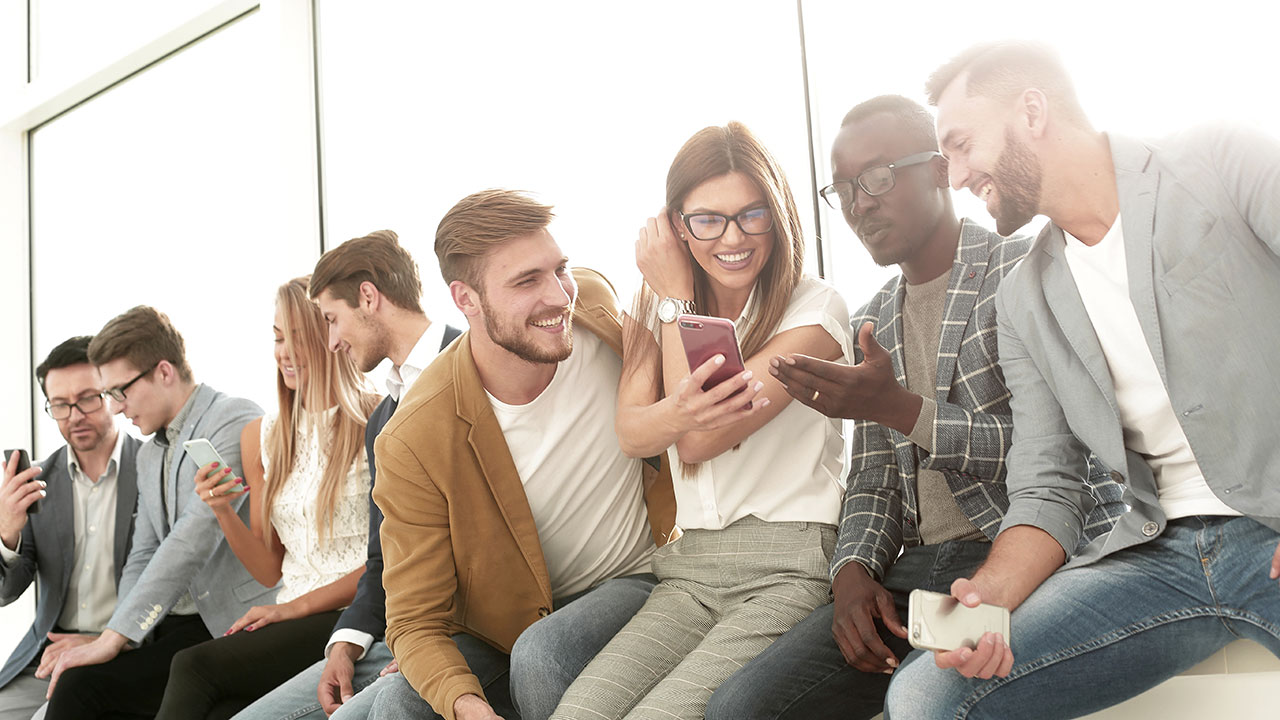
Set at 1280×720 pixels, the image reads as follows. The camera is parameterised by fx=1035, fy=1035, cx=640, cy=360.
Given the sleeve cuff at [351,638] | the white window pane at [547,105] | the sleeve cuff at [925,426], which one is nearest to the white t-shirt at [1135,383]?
the sleeve cuff at [925,426]

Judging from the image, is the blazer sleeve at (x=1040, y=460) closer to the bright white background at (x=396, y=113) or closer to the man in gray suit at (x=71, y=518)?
the bright white background at (x=396, y=113)

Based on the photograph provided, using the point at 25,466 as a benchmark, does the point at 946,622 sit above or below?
above

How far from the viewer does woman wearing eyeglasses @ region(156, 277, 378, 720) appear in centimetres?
271

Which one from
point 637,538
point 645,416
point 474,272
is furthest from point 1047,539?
point 474,272

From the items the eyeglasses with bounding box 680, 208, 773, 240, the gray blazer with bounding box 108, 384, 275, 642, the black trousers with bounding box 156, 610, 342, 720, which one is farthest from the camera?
the gray blazer with bounding box 108, 384, 275, 642

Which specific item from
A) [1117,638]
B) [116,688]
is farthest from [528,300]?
[116,688]

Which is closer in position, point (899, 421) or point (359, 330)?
point (899, 421)

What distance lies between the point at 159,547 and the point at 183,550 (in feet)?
0.34

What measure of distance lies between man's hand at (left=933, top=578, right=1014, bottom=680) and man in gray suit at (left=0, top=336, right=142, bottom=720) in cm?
311

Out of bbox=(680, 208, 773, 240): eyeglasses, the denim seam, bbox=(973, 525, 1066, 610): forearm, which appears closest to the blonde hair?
bbox=(680, 208, 773, 240): eyeglasses

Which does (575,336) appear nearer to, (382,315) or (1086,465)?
(382,315)

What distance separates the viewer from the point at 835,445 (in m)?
2.08

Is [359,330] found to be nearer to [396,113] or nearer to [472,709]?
[472,709]

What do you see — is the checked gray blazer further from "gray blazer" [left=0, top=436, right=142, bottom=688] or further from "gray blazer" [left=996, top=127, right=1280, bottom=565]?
"gray blazer" [left=0, top=436, right=142, bottom=688]
